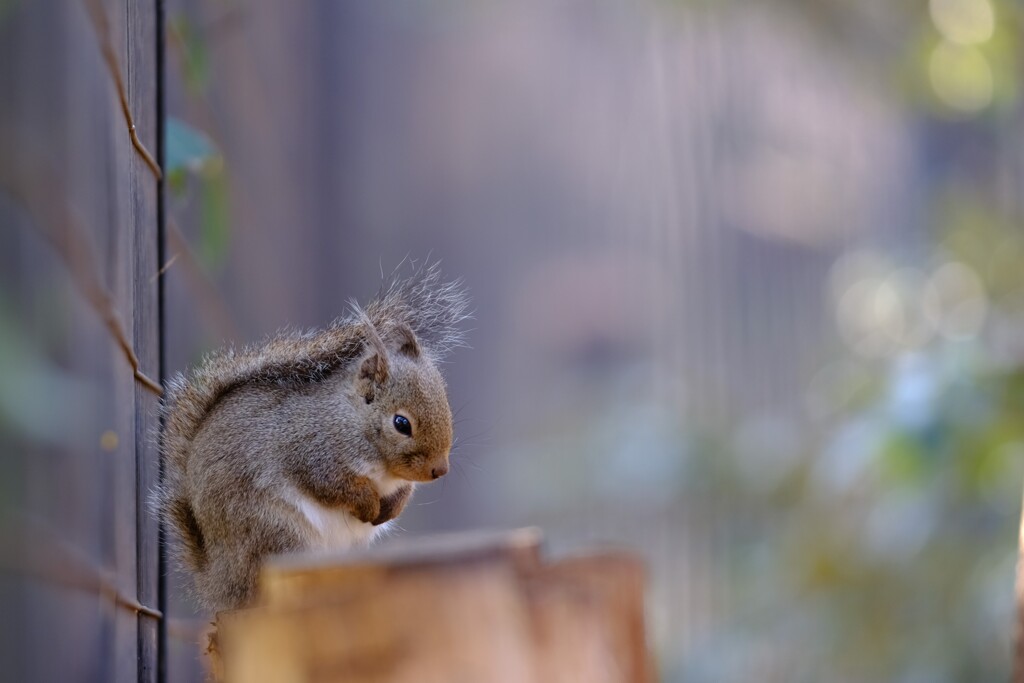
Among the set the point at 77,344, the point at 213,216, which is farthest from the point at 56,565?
the point at 213,216

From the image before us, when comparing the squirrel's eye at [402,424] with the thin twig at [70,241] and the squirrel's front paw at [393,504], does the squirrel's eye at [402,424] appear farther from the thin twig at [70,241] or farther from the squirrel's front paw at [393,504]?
the thin twig at [70,241]

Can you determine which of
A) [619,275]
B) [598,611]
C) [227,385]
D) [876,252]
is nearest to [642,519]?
[619,275]

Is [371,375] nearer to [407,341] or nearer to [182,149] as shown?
[407,341]

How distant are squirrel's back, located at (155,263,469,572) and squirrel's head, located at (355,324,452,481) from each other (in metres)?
0.03

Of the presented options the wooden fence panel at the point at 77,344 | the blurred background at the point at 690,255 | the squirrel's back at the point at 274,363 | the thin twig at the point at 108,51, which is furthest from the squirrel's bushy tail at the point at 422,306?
the blurred background at the point at 690,255

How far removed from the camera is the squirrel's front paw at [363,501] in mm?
1271

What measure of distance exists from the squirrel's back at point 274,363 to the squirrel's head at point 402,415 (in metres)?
0.03

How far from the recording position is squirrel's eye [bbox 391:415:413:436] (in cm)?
134

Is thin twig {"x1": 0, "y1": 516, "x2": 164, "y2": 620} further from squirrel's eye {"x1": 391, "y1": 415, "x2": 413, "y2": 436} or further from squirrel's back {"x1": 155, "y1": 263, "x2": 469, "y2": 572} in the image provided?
squirrel's eye {"x1": 391, "y1": 415, "x2": 413, "y2": 436}

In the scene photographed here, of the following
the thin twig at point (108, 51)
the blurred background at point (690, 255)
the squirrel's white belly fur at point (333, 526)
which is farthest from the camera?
the blurred background at point (690, 255)

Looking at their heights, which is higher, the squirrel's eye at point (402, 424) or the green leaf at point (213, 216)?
the green leaf at point (213, 216)

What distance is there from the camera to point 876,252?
3.87m

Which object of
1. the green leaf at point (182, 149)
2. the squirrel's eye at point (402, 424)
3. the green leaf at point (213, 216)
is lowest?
the squirrel's eye at point (402, 424)

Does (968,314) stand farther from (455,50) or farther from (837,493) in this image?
(455,50)
